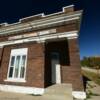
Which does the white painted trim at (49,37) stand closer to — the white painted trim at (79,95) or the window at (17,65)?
the window at (17,65)

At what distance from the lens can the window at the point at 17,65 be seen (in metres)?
8.76

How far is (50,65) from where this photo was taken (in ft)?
31.0

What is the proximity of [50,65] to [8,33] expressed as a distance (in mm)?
4883

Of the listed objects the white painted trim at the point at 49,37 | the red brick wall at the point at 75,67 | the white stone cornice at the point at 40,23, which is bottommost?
the red brick wall at the point at 75,67

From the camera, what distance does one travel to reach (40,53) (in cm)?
842

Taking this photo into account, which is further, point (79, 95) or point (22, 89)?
point (22, 89)

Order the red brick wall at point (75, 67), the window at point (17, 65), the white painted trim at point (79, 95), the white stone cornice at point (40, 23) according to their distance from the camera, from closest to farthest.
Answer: the white painted trim at point (79, 95), the red brick wall at point (75, 67), the white stone cornice at point (40, 23), the window at point (17, 65)

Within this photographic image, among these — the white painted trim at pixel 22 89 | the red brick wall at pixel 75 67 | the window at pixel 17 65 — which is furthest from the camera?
the window at pixel 17 65

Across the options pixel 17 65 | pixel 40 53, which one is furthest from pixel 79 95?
pixel 17 65

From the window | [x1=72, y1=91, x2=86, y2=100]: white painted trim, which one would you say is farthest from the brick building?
[x1=72, y1=91, x2=86, y2=100]: white painted trim

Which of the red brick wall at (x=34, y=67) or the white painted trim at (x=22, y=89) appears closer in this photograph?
the white painted trim at (x=22, y=89)

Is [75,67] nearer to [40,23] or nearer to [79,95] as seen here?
[79,95]

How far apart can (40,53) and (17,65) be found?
7.59ft

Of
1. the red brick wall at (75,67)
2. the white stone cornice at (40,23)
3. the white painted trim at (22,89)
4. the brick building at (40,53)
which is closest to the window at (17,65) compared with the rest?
the brick building at (40,53)
